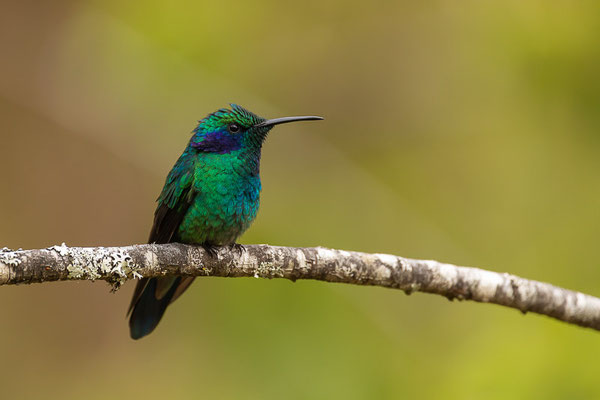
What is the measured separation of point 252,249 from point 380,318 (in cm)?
236

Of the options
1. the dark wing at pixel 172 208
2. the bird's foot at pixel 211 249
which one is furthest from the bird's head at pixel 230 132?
the bird's foot at pixel 211 249

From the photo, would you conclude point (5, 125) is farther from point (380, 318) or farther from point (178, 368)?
point (380, 318)

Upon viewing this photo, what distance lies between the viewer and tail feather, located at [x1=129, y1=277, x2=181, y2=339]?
408cm

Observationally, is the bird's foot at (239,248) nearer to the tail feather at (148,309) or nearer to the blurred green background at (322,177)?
the tail feather at (148,309)

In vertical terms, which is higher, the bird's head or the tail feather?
the bird's head

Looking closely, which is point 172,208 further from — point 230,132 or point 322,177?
point 322,177

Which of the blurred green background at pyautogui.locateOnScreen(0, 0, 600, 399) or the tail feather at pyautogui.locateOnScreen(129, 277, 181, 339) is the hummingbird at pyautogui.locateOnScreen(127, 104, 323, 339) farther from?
the blurred green background at pyautogui.locateOnScreen(0, 0, 600, 399)

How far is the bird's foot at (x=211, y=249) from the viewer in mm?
3402

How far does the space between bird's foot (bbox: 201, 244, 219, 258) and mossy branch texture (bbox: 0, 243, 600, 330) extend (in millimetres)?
12

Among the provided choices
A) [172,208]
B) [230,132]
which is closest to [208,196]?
[172,208]

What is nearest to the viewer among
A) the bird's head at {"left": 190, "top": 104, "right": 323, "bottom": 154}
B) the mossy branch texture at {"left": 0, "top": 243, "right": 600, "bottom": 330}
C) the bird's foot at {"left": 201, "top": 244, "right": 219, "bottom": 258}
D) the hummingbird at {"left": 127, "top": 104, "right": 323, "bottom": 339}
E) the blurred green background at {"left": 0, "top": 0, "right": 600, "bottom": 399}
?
the mossy branch texture at {"left": 0, "top": 243, "right": 600, "bottom": 330}

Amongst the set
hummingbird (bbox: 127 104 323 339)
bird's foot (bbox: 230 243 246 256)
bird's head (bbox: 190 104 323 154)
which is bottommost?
bird's foot (bbox: 230 243 246 256)

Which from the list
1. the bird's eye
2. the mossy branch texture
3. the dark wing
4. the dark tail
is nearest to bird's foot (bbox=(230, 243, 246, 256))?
the mossy branch texture

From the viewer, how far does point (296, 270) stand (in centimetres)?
328
